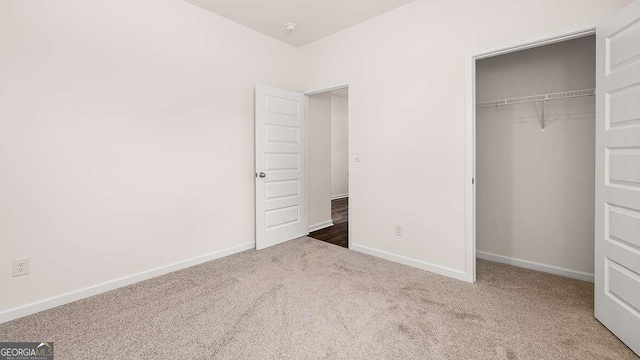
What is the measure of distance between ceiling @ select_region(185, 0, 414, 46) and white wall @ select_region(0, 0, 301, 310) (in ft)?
0.56

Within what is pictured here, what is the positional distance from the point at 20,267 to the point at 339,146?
22.0ft

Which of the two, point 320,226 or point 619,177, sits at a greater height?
point 619,177

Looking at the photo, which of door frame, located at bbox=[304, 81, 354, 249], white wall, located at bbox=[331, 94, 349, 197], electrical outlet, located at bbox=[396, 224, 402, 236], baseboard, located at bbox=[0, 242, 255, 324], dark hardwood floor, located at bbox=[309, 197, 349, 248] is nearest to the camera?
baseboard, located at bbox=[0, 242, 255, 324]

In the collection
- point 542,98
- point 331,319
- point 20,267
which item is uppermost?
point 542,98

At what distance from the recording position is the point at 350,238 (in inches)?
138

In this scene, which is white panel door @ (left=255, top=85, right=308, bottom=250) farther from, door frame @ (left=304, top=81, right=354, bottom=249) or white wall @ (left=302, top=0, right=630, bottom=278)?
white wall @ (left=302, top=0, right=630, bottom=278)

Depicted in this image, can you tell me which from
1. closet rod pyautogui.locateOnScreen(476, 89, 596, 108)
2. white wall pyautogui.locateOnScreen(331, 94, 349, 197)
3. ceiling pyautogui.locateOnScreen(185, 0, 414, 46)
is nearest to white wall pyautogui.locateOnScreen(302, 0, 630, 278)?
ceiling pyautogui.locateOnScreen(185, 0, 414, 46)

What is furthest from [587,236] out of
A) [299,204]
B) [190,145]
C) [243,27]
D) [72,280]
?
[72,280]

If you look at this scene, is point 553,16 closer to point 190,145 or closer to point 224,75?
point 224,75

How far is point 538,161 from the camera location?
9.24 ft

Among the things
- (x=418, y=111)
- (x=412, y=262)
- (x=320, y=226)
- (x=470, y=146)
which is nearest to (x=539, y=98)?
(x=470, y=146)

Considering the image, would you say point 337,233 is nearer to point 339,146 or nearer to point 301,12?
point 301,12

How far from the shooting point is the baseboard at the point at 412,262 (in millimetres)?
2659

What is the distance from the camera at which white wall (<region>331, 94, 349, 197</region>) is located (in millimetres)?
7719
